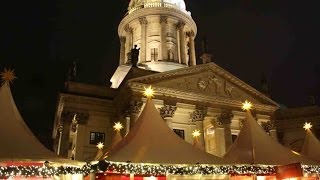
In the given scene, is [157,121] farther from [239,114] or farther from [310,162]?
[239,114]

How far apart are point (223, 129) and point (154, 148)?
56.3ft

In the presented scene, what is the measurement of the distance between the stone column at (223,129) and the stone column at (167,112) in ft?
14.6

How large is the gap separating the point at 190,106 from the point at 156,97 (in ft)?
10.3

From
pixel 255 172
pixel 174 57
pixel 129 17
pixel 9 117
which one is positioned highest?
pixel 129 17

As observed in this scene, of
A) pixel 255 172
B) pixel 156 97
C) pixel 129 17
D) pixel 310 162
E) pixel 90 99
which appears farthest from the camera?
pixel 129 17

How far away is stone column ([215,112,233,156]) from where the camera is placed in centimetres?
2808

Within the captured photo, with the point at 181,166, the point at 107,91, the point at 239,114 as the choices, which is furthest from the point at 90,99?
the point at 181,166

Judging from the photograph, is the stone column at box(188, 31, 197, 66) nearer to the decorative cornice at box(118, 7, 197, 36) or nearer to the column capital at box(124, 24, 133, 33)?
the decorative cornice at box(118, 7, 197, 36)

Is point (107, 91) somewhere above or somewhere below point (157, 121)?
above

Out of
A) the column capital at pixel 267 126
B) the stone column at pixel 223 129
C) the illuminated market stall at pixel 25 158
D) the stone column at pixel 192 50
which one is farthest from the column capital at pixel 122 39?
the illuminated market stall at pixel 25 158

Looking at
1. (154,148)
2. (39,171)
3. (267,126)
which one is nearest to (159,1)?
(267,126)

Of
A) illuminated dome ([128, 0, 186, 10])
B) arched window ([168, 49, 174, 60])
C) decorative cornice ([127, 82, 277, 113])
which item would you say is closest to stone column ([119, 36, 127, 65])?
illuminated dome ([128, 0, 186, 10])

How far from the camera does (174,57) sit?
134 feet

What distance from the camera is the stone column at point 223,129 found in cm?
2808
